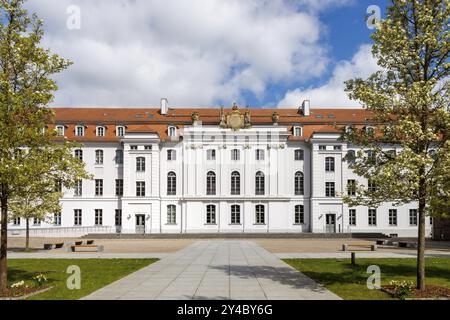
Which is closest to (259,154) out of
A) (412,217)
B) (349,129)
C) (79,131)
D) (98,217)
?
(412,217)

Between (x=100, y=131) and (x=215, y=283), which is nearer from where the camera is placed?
(x=215, y=283)

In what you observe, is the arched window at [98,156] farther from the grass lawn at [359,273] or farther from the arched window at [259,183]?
the grass lawn at [359,273]

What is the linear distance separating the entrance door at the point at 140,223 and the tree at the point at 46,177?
127ft

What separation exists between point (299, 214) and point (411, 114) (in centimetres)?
4248

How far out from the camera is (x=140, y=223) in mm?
54750

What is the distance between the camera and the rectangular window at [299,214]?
56188 mm

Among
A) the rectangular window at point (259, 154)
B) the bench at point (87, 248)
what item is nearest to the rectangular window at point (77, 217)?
the rectangular window at point (259, 154)

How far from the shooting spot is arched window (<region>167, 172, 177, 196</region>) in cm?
5666

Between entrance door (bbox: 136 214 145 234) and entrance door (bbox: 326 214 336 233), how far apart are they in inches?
808

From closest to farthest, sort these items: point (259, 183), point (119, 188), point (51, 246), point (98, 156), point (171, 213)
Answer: point (51, 246) < point (171, 213) < point (259, 183) < point (119, 188) < point (98, 156)

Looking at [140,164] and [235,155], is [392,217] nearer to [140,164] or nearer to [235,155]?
[235,155]

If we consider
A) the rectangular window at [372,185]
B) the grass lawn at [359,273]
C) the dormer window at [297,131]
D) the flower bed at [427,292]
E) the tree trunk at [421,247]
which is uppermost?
the dormer window at [297,131]
